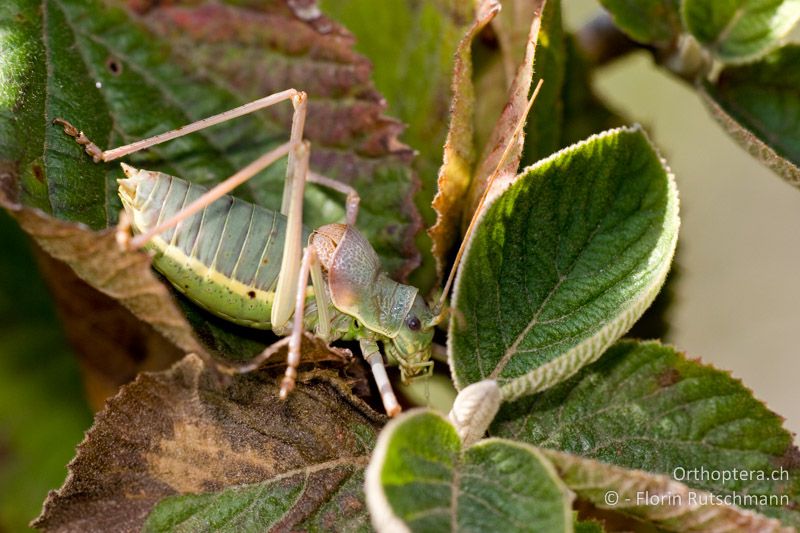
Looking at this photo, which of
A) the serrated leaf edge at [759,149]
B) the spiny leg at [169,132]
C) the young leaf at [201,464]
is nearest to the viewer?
the young leaf at [201,464]

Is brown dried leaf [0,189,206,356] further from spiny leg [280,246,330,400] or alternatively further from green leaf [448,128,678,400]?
green leaf [448,128,678,400]

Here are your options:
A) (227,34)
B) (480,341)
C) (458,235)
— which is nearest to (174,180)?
(227,34)

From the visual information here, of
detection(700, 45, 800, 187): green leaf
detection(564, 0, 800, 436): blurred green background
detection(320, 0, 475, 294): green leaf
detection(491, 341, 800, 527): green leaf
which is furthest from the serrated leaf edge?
detection(564, 0, 800, 436): blurred green background

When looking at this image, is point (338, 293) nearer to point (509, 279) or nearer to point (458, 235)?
point (458, 235)

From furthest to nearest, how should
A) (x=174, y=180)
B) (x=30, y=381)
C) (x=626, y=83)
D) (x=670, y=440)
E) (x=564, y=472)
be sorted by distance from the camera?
(x=626, y=83)
(x=30, y=381)
(x=174, y=180)
(x=670, y=440)
(x=564, y=472)

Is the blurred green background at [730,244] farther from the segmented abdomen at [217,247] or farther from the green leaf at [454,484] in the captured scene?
the green leaf at [454,484]

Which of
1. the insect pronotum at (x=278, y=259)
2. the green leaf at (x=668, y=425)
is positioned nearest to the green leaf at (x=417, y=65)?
the insect pronotum at (x=278, y=259)
